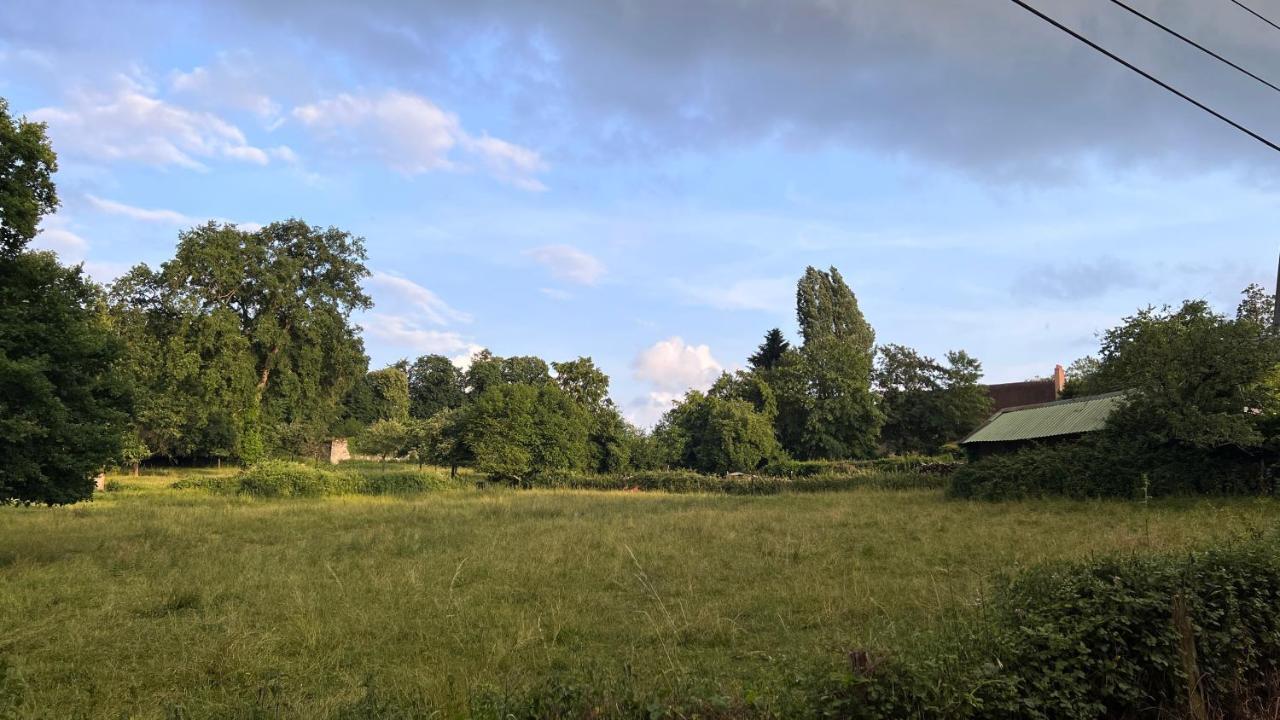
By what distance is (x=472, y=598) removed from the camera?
33.2 ft

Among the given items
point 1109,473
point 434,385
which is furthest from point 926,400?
point 434,385

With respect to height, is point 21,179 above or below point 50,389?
above

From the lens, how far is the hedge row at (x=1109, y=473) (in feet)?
65.4

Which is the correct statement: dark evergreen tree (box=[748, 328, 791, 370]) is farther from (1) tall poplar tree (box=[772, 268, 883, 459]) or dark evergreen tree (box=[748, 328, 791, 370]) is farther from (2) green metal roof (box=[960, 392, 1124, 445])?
(2) green metal roof (box=[960, 392, 1124, 445])

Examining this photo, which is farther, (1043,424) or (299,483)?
(299,483)

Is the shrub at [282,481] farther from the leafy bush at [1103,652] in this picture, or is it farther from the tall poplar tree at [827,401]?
the tall poplar tree at [827,401]

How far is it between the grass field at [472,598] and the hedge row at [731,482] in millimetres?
12818

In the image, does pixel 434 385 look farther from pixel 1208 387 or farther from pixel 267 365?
pixel 1208 387

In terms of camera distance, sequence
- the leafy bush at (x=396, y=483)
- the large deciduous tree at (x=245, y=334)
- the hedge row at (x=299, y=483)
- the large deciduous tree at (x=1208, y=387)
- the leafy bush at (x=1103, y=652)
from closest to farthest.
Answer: the leafy bush at (x=1103, y=652) < the large deciduous tree at (x=1208, y=387) < the hedge row at (x=299, y=483) < the leafy bush at (x=396, y=483) < the large deciduous tree at (x=245, y=334)

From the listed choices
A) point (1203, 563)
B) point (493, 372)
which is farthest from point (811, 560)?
point (493, 372)

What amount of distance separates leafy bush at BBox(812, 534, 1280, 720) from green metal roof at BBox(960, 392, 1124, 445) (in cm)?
2255

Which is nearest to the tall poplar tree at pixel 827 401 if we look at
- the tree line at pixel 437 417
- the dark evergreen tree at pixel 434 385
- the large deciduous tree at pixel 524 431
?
the tree line at pixel 437 417

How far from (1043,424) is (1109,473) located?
7.64 metres

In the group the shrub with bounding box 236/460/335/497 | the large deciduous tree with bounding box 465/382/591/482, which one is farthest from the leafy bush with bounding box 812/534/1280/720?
the large deciduous tree with bounding box 465/382/591/482
